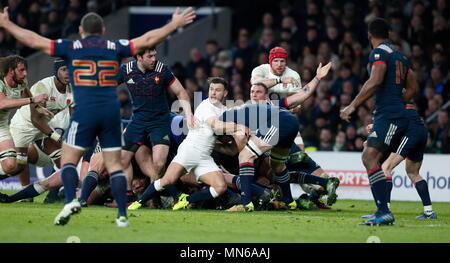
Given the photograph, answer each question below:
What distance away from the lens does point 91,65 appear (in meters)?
8.95

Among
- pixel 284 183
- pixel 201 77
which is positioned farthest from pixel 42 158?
pixel 201 77

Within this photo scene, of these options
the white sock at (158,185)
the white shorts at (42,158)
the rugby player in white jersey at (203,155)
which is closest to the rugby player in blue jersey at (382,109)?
the rugby player in white jersey at (203,155)

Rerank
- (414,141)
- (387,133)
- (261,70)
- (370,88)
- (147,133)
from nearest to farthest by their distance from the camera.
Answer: (370,88) < (387,133) < (414,141) < (147,133) < (261,70)

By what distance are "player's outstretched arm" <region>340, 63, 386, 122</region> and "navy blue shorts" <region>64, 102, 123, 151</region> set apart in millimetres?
2735

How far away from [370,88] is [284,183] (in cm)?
353

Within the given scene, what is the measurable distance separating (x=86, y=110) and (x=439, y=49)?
1284 cm

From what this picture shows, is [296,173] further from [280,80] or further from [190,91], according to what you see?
[190,91]

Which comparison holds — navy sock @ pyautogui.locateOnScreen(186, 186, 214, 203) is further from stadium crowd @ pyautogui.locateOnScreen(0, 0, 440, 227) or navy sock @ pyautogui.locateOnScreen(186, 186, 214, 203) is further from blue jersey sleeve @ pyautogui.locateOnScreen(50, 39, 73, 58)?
blue jersey sleeve @ pyautogui.locateOnScreen(50, 39, 73, 58)

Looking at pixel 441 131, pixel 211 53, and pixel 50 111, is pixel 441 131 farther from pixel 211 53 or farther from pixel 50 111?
pixel 50 111

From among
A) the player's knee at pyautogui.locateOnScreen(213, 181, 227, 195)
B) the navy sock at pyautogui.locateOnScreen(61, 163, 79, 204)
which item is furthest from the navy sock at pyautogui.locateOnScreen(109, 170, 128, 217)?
the player's knee at pyautogui.locateOnScreen(213, 181, 227, 195)

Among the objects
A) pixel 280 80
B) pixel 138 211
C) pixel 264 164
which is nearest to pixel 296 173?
pixel 264 164

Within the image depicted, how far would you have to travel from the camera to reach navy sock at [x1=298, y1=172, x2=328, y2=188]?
1313 cm

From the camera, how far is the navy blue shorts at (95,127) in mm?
8914

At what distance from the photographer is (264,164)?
1324 cm
